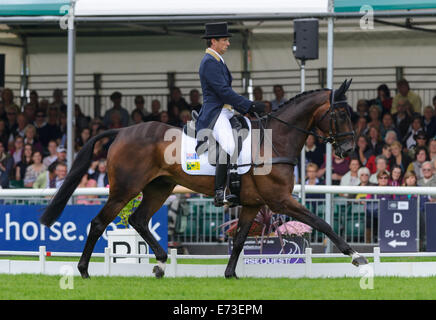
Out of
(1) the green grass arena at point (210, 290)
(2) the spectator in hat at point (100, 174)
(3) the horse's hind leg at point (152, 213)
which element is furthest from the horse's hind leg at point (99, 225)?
(2) the spectator in hat at point (100, 174)

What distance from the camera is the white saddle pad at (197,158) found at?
912cm

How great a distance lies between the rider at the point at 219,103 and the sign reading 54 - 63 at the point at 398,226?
3368 millimetres

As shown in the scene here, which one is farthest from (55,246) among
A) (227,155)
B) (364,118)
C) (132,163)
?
(364,118)

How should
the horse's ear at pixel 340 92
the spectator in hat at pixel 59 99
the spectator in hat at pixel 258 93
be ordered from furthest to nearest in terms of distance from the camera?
1. the spectator in hat at pixel 59 99
2. the spectator in hat at pixel 258 93
3. the horse's ear at pixel 340 92

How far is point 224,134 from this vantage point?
898 centimetres

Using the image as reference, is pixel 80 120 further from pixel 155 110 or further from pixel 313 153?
pixel 313 153

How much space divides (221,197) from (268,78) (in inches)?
388

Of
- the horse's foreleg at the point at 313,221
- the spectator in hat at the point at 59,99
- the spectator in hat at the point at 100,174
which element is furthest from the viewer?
the spectator in hat at the point at 59,99

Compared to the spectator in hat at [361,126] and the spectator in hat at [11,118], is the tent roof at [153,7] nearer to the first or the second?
the spectator in hat at [361,126]

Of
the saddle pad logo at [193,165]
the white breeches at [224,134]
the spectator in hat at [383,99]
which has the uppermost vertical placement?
the spectator in hat at [383,99]

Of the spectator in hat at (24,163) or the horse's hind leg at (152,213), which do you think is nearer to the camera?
the horse's hind leg at (152,213)

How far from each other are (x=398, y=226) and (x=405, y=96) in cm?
569

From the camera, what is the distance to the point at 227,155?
9.06 meters
